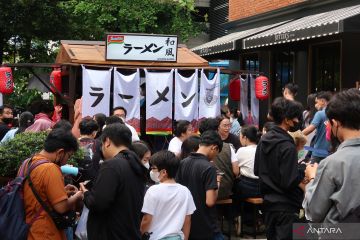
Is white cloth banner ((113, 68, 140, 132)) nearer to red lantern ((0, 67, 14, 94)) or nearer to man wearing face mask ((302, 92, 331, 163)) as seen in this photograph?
red lantern ((0, 67, 14, 94))

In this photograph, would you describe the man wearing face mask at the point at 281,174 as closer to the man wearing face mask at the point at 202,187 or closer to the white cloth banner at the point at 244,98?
the man wearing face mask at the point at 202,187

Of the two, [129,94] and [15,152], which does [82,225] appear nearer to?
[15,152]

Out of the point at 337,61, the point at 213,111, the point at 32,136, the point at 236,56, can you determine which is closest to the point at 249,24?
the point at 236,56

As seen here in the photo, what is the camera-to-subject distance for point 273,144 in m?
5.63

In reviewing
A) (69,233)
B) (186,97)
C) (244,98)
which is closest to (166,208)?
(69,233)

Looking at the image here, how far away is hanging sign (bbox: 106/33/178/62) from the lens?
1251 cm

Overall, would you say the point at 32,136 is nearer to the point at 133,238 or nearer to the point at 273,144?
the point at 133,238

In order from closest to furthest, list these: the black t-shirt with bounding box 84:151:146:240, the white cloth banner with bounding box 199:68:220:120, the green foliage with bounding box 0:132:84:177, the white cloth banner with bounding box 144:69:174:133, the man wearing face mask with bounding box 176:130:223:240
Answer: the black t-shirt with bounding box 84:151:146:240 → the green foliage with bounding box 0:132:84:177 → the man wearing face mask with bounding box 176:130:223:240 → the white cloth banner with bounding box 144:69:174:133 → the white cloth banner with bounding box 199:68:220:120

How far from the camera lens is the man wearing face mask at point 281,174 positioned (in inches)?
217

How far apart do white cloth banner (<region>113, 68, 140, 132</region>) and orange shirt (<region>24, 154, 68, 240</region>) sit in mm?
7348

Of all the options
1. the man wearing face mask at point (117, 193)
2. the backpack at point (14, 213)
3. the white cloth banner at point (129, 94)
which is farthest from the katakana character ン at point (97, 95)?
the backpack at point (14, 213)

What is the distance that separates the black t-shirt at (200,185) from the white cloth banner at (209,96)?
6310 millimetres

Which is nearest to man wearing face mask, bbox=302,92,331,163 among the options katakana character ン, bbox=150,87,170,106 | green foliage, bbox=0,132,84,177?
katakana character ン, bbox=150,87,170,106

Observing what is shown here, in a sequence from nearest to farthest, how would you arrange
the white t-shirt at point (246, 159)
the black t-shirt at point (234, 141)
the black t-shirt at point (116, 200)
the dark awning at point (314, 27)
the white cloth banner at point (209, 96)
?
the black t-shirt at point (116, 200) < the white t-shirt at point (246, 159) < the black t-shirt at point (234, 141) < the dark awning at point (314, 27) < the white cloth banner at point (209, 96)
